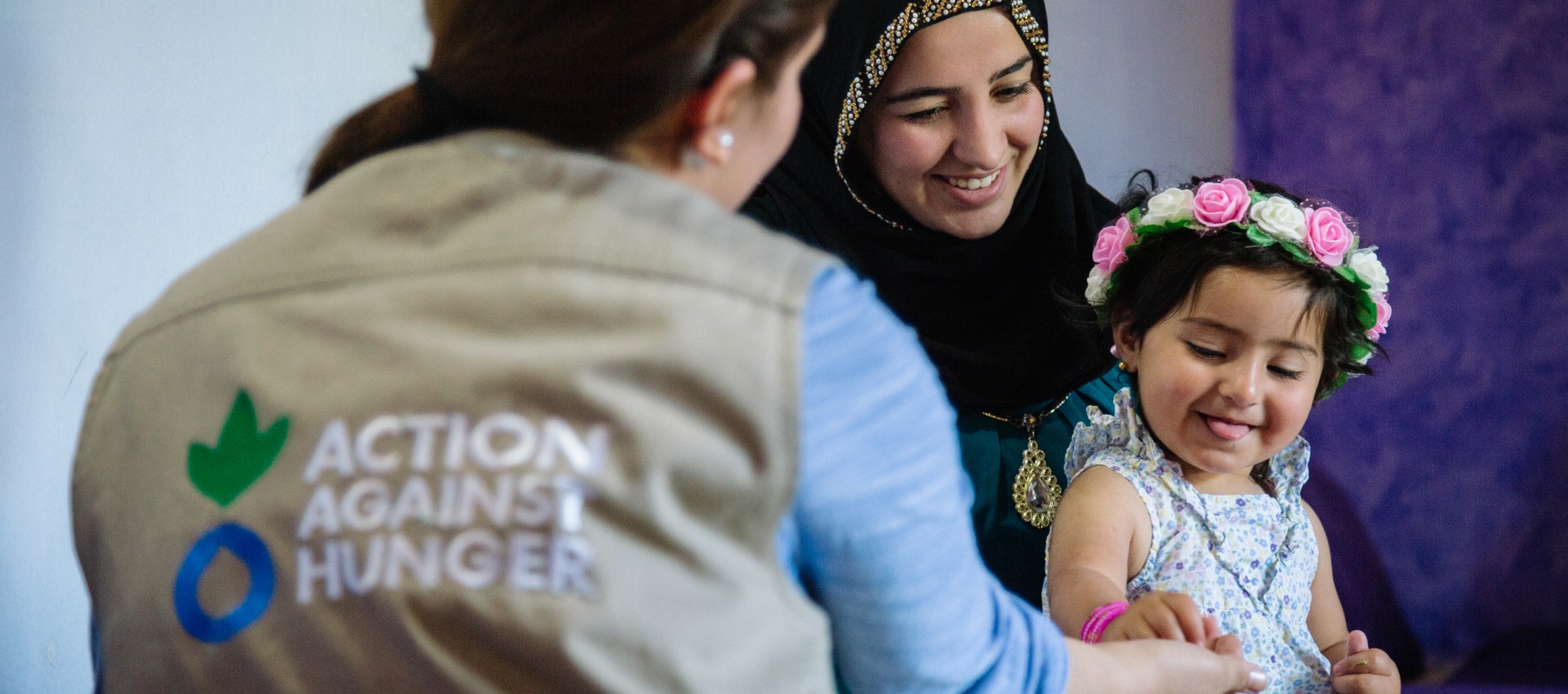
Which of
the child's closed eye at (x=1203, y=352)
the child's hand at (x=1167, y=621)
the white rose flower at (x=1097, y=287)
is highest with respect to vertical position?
the white rose flower at (x=1097, y=287)

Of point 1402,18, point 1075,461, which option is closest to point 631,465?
point 1075,461

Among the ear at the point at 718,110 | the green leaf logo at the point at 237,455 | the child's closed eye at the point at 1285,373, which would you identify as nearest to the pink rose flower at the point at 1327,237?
the child's closed eye at the point at 1285,373

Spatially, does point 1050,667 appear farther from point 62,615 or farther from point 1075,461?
point 62,615

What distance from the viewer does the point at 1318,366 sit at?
1.76 m

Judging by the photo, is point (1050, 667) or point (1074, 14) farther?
point (1074, 14)

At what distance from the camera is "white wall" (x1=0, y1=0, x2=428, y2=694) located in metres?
1.64

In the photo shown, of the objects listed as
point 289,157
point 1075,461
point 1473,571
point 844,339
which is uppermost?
point 844,339

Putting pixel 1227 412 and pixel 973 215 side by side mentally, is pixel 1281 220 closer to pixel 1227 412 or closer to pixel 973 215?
pixel 1227 412

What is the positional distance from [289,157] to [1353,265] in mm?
1476

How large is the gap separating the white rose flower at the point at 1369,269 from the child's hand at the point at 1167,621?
0.67 m

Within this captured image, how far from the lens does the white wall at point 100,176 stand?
1.64m

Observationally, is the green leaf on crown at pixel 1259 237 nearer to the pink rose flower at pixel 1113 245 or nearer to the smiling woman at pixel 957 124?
the pink rose flower at pixel 1113 245

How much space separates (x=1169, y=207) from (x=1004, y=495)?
0.47 meters

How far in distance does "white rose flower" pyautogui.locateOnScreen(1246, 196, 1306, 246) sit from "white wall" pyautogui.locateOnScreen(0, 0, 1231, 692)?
119 centimetres
